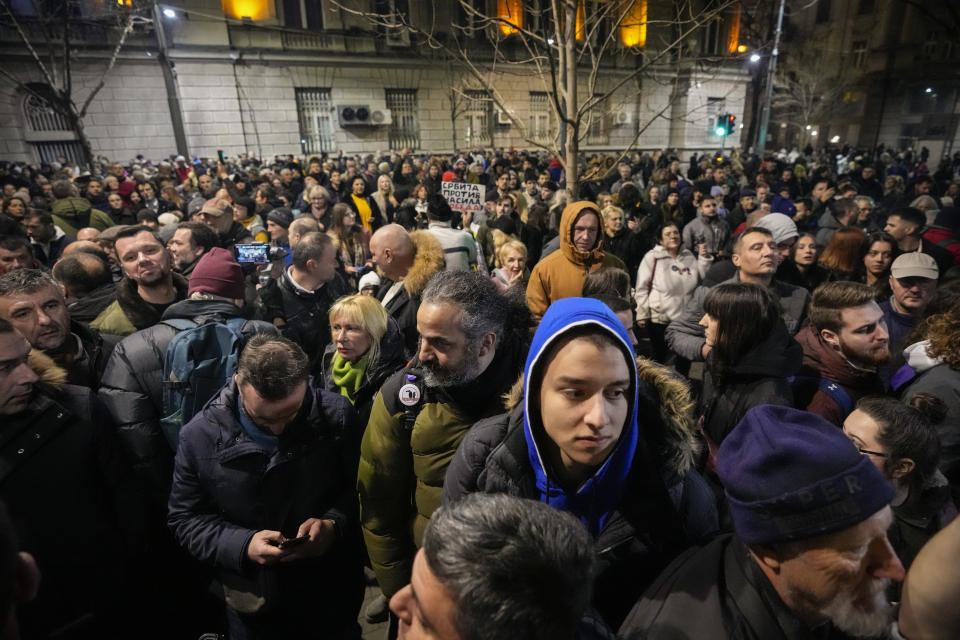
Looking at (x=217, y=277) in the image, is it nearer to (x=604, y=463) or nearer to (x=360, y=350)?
(x=360, y=350)

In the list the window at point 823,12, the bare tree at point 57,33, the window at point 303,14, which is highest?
the window at point 823,12

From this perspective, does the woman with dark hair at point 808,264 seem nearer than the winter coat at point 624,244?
Yes

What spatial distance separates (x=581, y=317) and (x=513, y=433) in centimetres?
43

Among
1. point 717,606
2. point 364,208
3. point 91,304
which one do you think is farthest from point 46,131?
point 717,606

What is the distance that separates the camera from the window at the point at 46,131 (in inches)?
752

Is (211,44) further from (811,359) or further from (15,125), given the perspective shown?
(811,359)

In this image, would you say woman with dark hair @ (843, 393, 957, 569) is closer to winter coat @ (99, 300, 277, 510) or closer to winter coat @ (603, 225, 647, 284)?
winter coat @ (99, 300, 277, 510)

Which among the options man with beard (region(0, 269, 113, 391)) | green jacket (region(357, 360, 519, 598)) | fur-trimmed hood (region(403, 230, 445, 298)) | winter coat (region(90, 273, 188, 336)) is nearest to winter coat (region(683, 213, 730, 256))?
fur-trimmed hood (region(403, 230, 445, 298))

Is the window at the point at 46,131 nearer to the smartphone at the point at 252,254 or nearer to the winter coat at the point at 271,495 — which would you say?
the smartphone at the point at 252,254

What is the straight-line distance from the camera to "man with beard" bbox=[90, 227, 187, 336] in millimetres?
3135

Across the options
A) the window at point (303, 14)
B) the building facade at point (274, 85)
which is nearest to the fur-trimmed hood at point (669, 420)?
the building facade at point (274, 85)

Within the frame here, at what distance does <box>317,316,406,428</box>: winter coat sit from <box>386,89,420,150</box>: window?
23718 millimetres

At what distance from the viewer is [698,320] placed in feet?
12.2

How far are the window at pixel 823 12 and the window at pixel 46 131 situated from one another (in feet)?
170
